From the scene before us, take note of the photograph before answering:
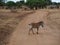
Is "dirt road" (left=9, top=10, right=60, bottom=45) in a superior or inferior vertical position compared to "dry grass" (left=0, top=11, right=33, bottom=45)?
superior

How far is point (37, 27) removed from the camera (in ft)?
56.3

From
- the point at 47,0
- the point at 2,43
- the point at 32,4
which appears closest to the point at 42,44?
the point at 2,43

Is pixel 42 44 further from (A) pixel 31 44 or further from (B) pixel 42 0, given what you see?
(B) pixel 42 0

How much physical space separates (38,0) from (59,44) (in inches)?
3689

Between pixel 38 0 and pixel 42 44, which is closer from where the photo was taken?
pixel 42 44

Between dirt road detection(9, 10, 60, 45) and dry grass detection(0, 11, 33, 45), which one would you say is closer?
dirt road detection(9, 10, 60, 45)

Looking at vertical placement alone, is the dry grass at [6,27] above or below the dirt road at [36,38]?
below

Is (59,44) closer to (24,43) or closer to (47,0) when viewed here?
(24,43)

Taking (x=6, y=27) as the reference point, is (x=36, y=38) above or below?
above

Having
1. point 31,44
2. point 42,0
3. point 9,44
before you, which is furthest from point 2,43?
point 42,0

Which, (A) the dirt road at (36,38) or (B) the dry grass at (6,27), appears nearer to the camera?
(A) the dirt road at (36,38)

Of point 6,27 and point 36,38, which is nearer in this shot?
point 36,38

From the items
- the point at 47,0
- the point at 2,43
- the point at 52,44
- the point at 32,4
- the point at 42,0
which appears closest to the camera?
the point at 52,44

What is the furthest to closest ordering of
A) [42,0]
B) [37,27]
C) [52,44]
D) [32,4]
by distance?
[42,0] < [32,4] < [37,27] < [52,44]
